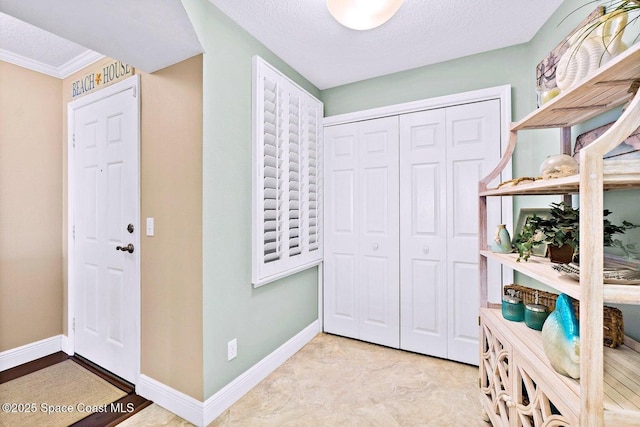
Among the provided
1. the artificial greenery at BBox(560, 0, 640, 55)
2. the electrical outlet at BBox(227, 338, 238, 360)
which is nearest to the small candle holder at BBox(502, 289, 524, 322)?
the artificial greenery at BBox(560, 0, 640, 55)

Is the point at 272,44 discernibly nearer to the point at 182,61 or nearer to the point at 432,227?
the point at 182,61

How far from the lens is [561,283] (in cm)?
92

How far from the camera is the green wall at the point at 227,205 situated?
166 cm

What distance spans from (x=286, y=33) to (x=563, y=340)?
7.15 feet

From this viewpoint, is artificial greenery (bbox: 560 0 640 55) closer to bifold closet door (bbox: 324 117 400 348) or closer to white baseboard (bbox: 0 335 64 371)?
bifold closet door (bbox: 324 117 400 348)

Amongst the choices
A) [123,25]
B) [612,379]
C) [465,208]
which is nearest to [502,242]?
[612,379]

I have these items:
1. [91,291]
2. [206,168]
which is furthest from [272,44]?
[91,291]

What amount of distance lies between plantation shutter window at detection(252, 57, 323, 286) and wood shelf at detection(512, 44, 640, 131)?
4.87 ft

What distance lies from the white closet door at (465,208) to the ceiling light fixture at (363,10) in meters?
1.05

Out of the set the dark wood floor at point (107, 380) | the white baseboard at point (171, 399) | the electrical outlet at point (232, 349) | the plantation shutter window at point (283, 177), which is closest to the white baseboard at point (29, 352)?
the dark wood floor at point (107, 380)

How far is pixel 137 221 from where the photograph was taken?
191cm

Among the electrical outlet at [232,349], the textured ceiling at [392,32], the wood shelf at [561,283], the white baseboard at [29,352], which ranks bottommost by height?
the white baseboard at [29,352]

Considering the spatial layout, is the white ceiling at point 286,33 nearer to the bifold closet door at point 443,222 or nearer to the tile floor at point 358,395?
the bifold closet door at point 443,222

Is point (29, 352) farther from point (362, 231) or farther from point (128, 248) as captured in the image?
point (362, 231)
